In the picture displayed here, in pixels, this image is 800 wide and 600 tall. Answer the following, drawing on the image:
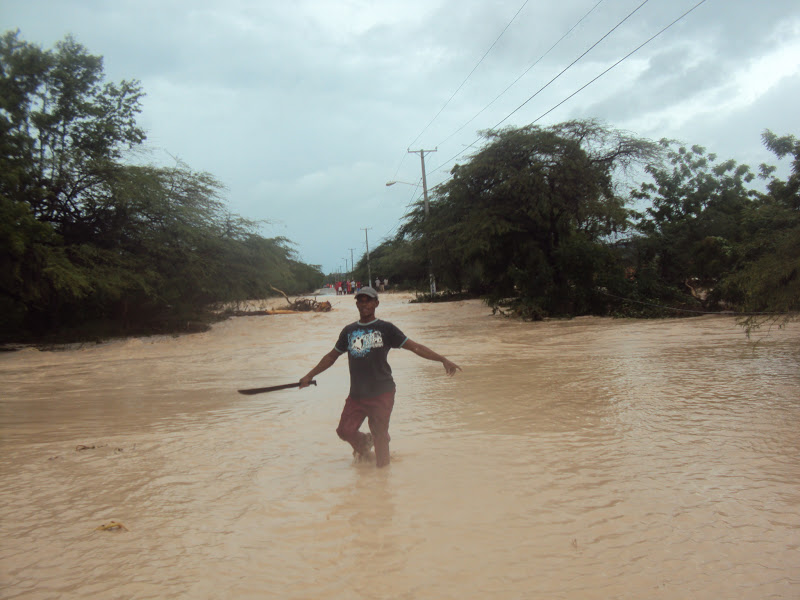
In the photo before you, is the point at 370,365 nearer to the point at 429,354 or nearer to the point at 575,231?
the point at 429,354

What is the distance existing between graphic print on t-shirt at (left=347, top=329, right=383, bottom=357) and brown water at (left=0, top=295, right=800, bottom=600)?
3.65 ft

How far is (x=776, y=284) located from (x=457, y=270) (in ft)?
71.0

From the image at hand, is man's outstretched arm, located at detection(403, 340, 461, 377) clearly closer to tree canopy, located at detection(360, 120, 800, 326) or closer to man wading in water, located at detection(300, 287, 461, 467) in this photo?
man wading in water, located at detection(300, 287, 461, 467)

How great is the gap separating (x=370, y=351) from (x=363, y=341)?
107 mm

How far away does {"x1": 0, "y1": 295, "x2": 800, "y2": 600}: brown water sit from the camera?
147 inches

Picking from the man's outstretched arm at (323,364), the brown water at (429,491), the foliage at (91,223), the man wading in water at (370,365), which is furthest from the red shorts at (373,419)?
the foliage at (91,223)

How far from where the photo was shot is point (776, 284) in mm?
9711

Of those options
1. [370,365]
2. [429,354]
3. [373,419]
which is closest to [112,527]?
[373,419]

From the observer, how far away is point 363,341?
5680mm

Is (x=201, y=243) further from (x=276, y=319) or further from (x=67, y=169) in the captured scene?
(x=276, y=319)

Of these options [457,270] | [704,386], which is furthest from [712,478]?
[457,270]

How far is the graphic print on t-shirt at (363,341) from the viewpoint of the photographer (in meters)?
5.66

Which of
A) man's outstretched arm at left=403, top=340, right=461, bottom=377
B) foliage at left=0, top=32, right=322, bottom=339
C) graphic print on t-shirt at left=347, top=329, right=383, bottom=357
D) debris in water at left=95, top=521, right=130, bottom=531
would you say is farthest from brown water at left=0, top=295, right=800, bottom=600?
foliage at left=0, top=32, right=322, bottom=339

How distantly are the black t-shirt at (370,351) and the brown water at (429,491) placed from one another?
783 millimetres
